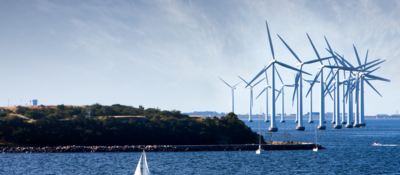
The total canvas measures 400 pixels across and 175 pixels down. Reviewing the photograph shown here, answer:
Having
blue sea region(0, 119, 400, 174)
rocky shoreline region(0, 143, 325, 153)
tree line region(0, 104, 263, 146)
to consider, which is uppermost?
tree line region(0, 104, 263, 146)

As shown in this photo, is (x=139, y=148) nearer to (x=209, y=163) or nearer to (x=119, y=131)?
(x=119, y=131)

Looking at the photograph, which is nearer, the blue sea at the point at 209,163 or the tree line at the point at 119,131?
the blue sea at the point at 209,163

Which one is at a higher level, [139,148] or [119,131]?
[119,131]

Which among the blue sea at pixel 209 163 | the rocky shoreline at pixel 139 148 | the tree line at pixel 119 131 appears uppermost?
the tree line at pixel 119 131

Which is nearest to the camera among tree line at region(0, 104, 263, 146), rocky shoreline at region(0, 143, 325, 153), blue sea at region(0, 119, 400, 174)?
blue sea at region(0, 119, 400, 174)

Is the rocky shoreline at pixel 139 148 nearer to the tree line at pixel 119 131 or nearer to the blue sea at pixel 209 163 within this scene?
the blue sea at pixel 209 163

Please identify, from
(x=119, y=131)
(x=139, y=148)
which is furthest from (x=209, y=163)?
(x=119, y=131)

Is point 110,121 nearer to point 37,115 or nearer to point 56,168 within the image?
point 37,115

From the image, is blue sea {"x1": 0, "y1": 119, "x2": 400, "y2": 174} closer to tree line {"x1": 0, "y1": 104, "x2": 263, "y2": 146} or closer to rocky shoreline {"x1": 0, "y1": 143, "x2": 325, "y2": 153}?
rocky shoreline {"x1": 0, "y1": 143, "x2": 325, "y2": 153}

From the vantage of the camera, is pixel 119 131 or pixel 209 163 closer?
pixel 209 163

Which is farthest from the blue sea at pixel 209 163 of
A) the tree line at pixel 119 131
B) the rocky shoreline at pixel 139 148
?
the tree line at pixel 119 131

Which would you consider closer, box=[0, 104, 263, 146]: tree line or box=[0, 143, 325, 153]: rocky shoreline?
box=[0, 143, 325, 153]: rocky shoreline

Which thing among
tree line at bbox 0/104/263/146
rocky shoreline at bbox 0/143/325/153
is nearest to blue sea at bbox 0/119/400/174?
rocky shoreline at bbox 0/143/325/153

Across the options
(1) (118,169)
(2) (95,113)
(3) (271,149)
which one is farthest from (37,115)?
(3) (271,149)
